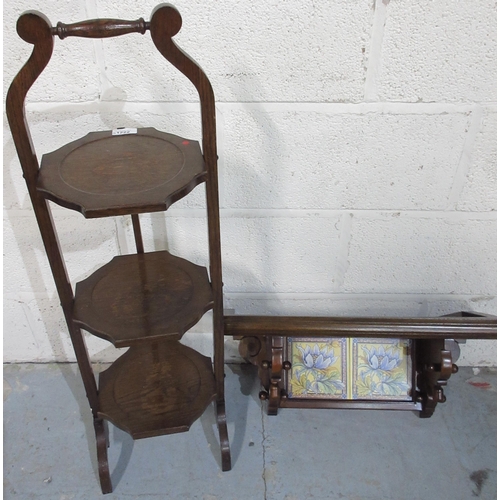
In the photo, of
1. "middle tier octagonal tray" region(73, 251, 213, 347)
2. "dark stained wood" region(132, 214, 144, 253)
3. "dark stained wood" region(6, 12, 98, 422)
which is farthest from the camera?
"dark stained wood" region(132, 214, 144, 253)

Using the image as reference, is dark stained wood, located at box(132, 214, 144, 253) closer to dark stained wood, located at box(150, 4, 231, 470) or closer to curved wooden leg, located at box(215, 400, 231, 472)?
dark stained wood, located at box(150, 4, 231, 470)

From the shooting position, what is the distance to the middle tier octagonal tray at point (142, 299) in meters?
1.02


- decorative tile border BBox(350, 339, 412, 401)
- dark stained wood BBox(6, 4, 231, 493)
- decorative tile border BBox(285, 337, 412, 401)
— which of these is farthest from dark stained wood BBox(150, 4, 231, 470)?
decorative tile border BBox(350, 339, 412, 401)

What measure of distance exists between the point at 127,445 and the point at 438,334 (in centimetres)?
88

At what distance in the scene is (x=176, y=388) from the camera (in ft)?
4.34

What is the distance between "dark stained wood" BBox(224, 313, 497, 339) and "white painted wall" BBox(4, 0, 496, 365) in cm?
16

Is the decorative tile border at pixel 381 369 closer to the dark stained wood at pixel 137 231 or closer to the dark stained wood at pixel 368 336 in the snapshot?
the dark stained wood at pixel 368 336

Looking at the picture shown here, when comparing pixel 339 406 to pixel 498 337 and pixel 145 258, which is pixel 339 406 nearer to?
pixel 498 337

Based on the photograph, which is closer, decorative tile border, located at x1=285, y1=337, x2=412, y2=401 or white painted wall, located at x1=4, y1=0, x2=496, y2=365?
white painted wall, located at x1=4, y1=0, x2=496, y2=365

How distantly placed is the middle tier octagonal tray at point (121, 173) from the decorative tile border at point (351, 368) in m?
0.71

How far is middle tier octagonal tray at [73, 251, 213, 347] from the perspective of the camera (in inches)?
40.1

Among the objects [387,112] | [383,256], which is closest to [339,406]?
[383,256]

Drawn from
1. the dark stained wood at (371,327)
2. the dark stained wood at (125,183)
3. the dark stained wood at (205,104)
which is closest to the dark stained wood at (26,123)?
the dark stained wood at (125,183)

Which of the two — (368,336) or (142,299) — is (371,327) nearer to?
(368,336)
